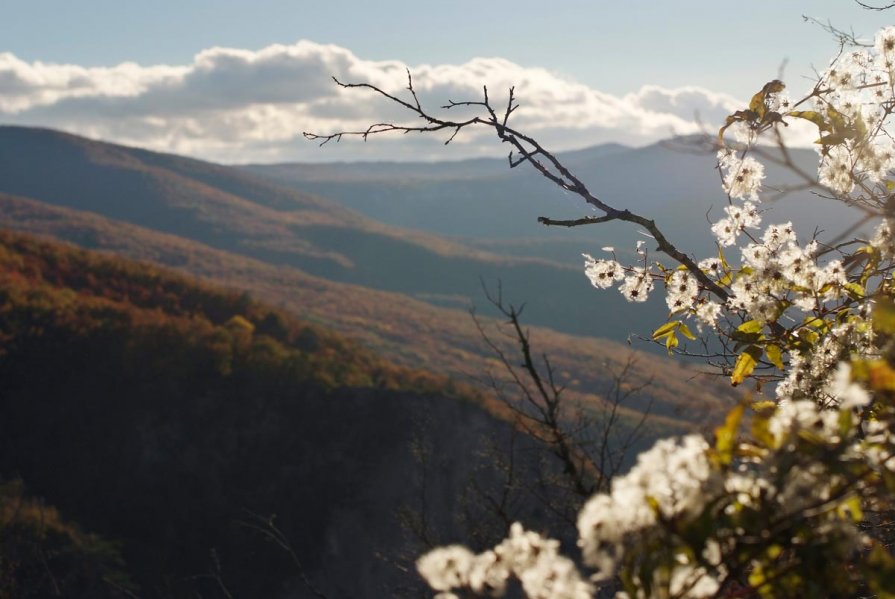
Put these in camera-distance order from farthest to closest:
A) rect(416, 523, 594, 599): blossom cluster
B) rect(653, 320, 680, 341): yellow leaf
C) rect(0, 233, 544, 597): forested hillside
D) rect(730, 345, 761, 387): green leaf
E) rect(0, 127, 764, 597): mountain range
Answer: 1. rect(0, 233, 544, 597): forested hillside
2. rect(0, 127, 764, 597): mountain range
3. rect(653, 320, 680, 341): yellow leaf
4. rect(730, 345, 761, 387): green leaf
5. rect(416, 523, 594, 599): blossom cluster

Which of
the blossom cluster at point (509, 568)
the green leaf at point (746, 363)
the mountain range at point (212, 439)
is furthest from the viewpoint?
the mountain range at point (212, 439)

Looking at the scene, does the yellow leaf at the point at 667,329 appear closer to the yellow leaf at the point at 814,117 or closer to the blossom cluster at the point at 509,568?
the yellow leaf at the point at 814,117

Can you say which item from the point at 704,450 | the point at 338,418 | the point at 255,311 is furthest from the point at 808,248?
the point at 255,311

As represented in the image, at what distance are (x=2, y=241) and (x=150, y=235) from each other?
116416 mm

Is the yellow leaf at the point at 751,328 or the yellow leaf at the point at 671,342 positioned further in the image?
the yellow leaf at the point at 671,342

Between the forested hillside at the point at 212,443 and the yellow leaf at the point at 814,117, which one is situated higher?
the yellow leaf at the point at 814,117

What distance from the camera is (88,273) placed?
51781 millimetres

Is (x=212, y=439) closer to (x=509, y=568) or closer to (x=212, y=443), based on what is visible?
(x=212, y=443)

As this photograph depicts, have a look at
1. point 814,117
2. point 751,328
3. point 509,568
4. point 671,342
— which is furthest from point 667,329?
point 509,568

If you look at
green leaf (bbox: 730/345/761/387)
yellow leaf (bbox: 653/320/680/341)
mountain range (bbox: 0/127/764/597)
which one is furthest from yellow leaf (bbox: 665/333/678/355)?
mountain range (bbox: 0/127/764/597)

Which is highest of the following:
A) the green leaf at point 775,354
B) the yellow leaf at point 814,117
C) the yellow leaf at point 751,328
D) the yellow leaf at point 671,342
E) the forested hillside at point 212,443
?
the yellow leaf at point 814,117

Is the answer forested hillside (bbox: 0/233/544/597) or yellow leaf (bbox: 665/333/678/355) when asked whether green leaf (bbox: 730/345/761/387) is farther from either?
forested hillside (bbox: 0/233/544/597)

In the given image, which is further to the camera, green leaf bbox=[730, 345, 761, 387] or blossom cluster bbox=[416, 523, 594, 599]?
green leaf bbox=[730, 345, 761, 387]

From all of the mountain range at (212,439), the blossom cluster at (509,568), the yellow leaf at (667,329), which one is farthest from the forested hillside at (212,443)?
the blossom cluster at (509,568)
